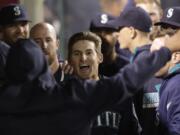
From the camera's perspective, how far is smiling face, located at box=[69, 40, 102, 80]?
369 centimetres

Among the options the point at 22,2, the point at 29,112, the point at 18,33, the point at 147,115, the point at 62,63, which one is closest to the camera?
the point at 29,112

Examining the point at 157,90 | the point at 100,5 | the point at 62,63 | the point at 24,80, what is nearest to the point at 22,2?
the point at 100,5

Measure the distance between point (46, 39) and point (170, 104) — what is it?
117 centimetres

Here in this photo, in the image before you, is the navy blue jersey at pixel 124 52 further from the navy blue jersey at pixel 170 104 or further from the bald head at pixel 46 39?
the navy blue jersey at pixel 170 104

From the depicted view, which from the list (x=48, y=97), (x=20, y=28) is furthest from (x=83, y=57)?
(x=48, y=97)

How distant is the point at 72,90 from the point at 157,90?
1.00 meters

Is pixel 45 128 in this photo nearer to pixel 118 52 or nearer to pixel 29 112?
pixel 29 112

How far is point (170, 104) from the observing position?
126 inches

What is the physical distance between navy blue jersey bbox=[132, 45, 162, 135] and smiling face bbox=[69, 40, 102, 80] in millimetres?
279

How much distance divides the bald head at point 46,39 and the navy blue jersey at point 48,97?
1.15 metres

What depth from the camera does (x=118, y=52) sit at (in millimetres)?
4512

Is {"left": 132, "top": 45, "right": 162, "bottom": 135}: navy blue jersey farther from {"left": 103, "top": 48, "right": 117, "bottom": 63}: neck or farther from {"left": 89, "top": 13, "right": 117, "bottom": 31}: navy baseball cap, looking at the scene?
{"left": 89, "top": 13, "right": 117, "bottom": 31}: navy baseball cap

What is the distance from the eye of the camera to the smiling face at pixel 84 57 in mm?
3686

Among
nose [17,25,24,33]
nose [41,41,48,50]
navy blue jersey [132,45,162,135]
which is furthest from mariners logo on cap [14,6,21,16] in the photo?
navy blue jersey [132,45,162,135]
